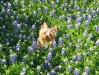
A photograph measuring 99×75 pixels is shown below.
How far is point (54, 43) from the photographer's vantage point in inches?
341

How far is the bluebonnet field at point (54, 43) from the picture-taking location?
7.94 meters

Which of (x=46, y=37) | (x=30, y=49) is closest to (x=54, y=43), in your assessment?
(x=46, y=37)

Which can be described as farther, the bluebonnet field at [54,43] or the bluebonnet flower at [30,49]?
the bluebonnet flower at [30,49]

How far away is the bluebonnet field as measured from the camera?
26.1 ft

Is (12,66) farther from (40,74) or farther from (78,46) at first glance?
(78,46)

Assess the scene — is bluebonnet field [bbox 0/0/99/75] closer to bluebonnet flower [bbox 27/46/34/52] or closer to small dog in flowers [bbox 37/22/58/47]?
bluebonnet flower [bbox 27/46/34/52]

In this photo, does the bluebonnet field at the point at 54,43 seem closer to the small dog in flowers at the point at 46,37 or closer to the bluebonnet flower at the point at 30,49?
the bluebonnet flower at the point at 30,49

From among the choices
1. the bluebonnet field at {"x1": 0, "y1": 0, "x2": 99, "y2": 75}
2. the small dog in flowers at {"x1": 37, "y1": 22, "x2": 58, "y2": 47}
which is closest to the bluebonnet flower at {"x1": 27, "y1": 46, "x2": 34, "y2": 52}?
the bluebonnet field at {"x1": 0, "y1": 0, "x2": 99, "y2": 75}

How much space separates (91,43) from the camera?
884cm

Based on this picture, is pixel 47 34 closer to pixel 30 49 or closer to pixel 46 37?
pixel 46 37

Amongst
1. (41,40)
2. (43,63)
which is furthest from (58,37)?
(43,63)

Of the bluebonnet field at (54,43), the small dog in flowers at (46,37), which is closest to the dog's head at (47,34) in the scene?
the small dog in flowers at (46,37)

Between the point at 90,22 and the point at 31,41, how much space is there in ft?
6.27

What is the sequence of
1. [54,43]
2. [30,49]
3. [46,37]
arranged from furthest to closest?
[54,43]
[46,37]
[30,49]
